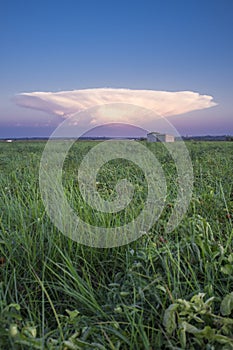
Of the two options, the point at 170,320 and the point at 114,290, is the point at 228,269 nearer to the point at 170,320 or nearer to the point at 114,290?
the point at 170,320

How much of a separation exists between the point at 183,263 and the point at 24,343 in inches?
33.0

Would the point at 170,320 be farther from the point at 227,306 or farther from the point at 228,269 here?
the point at 228,269

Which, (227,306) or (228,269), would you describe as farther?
(228,269)

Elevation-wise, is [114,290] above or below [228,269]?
below

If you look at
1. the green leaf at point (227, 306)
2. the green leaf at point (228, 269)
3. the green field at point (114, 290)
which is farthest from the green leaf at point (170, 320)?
the green leaf at point (228, 269)

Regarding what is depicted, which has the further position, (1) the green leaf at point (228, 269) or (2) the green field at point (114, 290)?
(1) the green leaf at point (228, 269)

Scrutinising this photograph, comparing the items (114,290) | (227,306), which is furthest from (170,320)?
(114,290)

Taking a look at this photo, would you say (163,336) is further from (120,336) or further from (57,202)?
(57,202)

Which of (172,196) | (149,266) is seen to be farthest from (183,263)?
(172,196)

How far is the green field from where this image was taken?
1286 mm

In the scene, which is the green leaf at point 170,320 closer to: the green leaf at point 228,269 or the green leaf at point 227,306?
the green leaf at point 227,306

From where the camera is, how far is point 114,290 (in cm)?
167

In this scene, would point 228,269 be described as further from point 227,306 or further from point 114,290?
point 114,290

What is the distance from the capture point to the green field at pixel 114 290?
4.22 ft
